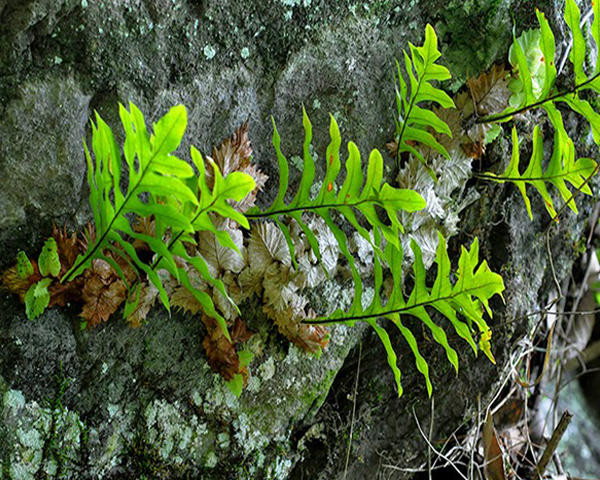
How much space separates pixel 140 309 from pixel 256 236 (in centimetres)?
34

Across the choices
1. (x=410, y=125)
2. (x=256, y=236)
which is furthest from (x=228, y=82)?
(x=410, y=125)

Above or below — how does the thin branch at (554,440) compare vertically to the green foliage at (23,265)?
below

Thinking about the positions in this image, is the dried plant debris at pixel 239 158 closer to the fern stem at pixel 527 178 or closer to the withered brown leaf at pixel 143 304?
the withered brown leaf at pixel 143 304

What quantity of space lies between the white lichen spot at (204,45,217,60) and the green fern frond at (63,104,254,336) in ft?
1.30

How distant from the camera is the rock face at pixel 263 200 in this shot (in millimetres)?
1401

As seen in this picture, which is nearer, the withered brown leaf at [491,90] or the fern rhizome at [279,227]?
the fern rhizome at [279,227]

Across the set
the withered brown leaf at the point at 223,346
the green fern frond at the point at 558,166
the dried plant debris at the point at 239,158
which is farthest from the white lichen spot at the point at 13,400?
the green fern frond at the point at 558,166

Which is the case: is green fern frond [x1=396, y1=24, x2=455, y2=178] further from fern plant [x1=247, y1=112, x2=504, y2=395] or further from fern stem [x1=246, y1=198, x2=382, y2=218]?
fern stem [x1=246, y1=198, x2=382, y2=218]

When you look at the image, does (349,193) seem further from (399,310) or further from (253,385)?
(253,385)

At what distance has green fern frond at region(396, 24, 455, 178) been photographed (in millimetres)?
1512

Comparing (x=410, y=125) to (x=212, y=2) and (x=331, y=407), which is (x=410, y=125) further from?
(x=331, y=407)

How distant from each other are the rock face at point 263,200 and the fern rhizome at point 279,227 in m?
0.07

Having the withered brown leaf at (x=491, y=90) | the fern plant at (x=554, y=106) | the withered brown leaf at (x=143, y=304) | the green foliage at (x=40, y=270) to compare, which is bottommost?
the withered brown leaf at (x=143, y=304)

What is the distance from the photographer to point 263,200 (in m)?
1.69
